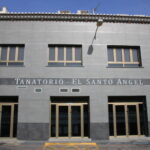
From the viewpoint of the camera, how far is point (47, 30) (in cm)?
1324

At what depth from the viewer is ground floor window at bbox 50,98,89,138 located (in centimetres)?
1236

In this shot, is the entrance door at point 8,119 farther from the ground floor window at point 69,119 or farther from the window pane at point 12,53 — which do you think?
the window pane at point 12,53

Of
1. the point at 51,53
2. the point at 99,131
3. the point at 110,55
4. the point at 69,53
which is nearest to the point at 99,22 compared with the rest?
the point at 110,55

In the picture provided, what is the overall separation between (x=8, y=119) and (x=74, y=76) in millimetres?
5116

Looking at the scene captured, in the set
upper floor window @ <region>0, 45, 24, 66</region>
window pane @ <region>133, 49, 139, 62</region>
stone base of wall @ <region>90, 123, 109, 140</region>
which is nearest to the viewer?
stone base of wall @ <region>90, 123, 109, 140</region>

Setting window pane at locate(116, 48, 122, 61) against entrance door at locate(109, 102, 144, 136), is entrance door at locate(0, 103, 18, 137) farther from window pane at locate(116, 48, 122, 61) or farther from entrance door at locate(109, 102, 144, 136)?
window pane at locate(116, 48, 122, 61)

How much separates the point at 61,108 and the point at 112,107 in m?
3.39

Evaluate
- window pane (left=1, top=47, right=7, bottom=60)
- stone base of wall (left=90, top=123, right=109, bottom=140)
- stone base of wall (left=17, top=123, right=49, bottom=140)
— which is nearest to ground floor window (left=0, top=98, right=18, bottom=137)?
stone base of wall (left=17, top=123, right=49, bottom=140)

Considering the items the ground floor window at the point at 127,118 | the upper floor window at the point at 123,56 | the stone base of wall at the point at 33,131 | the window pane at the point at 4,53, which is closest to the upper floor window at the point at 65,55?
the upper floor window at the point at 123,56

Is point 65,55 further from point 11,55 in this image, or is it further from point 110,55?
point 11,55

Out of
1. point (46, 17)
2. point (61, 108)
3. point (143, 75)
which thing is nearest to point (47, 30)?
point (46, 17)

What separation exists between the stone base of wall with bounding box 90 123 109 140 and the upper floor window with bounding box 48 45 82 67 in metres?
4.24

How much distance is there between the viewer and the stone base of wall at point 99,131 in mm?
12116

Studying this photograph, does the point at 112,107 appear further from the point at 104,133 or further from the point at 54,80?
the point at 54,80
